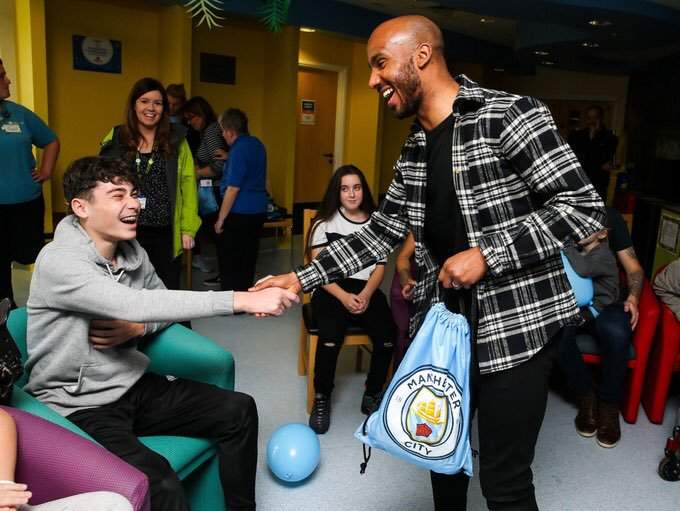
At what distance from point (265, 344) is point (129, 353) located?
2025mm

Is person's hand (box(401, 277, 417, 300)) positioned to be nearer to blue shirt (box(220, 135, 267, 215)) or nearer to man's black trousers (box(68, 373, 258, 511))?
man's black trousers (box(68, 373, 258, 511))

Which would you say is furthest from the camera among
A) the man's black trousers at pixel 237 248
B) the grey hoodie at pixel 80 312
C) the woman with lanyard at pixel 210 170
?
the woman with lanyard at pixel 210 170

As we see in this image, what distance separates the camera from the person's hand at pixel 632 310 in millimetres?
3014

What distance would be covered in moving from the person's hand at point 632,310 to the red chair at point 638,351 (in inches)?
1.1

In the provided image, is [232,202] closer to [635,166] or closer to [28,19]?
[28,19]

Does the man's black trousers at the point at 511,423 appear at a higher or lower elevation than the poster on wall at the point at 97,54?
lower

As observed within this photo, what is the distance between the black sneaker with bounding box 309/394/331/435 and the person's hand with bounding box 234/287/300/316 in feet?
3.95

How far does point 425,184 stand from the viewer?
165 centimetres

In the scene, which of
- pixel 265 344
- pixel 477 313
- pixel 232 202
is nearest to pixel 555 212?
pixel 477 313

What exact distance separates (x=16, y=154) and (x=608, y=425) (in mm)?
3600

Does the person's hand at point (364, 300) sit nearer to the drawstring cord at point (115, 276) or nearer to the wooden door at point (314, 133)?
the drawstring cord at point (115, 276)

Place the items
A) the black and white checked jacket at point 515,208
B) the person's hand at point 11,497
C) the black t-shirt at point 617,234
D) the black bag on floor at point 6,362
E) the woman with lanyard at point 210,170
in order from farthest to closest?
the woman with lanyard at point 210,170, the black t-shirt at point 617,234, the black bag on floor at point 6,362, the black and white checked jacket at point 515,208, the person's hand at point 11,497

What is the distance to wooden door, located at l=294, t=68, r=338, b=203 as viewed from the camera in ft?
29.5

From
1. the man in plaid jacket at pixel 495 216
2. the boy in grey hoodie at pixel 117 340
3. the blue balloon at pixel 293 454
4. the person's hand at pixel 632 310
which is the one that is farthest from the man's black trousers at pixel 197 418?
the person's hand at pixel 632 310
